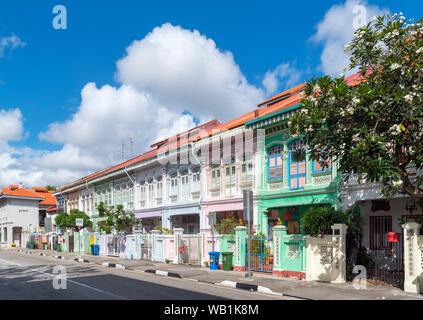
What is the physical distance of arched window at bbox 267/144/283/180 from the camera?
2022 centimetres

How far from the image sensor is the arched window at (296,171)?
1920 cm

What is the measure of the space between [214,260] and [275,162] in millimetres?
5415

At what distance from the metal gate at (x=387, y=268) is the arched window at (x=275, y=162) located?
5.73 meters

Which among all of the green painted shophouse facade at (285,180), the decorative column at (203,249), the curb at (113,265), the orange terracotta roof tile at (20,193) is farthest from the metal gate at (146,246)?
the orange terracotta roof tile at (20,193)

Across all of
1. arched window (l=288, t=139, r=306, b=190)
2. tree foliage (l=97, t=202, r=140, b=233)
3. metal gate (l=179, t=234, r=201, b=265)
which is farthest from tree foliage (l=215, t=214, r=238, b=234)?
tree foliage (l=97, t=202, r=140, b=233)

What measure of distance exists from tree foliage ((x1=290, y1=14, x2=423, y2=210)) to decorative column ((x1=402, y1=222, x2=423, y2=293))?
97cm

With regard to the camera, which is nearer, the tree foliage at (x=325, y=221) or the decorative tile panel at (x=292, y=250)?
the tree foliage at (x=325, y=221)

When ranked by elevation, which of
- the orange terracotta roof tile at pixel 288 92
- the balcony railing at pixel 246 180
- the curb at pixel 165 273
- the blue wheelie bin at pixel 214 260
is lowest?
the curb at pixel 165 273

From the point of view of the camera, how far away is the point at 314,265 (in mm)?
14477

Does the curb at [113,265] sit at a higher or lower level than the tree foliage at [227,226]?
lower

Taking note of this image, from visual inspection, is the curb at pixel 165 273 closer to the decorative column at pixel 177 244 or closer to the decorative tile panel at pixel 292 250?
the decorative column at pixel 177 244
